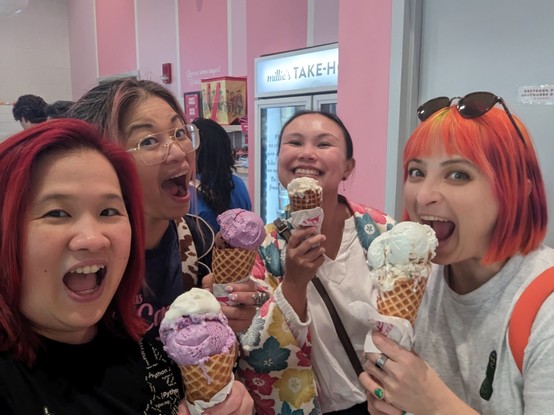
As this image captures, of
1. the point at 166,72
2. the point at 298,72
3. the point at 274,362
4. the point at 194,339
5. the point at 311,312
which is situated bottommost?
the point at 274,362

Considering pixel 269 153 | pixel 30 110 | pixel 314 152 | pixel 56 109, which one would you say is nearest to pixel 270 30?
pixel 269 153

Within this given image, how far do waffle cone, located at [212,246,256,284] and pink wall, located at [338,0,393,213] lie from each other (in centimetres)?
203

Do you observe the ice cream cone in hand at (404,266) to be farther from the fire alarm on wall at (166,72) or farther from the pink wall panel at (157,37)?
the fire alarm on wall at (166,72)

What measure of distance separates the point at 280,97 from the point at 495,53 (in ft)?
8.89

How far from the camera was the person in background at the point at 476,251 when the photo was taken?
1.30m

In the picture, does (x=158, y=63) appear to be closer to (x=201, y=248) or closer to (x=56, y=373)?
(x=201, y=248)

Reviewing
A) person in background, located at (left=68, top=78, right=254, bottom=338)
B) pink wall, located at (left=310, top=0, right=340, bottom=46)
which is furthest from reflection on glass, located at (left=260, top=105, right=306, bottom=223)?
person in background, located at (left=68, top=78, right=254, bottom=338)

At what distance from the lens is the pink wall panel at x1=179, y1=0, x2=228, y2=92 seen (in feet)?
22.7

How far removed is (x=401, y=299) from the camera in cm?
138

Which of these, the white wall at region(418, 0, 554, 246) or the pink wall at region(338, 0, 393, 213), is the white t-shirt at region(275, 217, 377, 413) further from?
the pink wall at region(338, 0, 393, 213)

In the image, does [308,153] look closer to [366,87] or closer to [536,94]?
[536,94]

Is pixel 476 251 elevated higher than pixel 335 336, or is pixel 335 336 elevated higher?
pixel 476 251

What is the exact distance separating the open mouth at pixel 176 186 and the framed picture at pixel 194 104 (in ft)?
18.3

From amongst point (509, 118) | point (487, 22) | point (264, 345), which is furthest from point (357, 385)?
point (487, 22)
